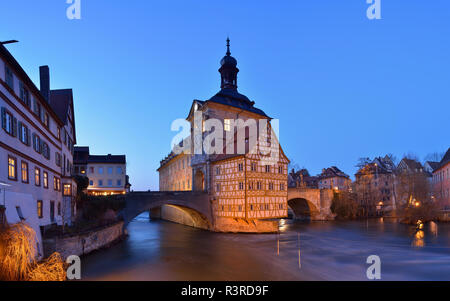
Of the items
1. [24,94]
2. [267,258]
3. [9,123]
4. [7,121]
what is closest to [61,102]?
[24,94]

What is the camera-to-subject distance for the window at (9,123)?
1234 centimetres

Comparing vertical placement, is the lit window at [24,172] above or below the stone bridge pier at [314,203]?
above

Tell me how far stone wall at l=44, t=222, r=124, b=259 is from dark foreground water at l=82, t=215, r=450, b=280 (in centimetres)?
67

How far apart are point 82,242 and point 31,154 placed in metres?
6.41

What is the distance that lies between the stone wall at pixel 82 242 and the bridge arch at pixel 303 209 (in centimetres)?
3217

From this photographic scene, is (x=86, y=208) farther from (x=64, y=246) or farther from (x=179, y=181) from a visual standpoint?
(x=179, y=181)

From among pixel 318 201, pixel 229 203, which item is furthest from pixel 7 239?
pixel 318 201

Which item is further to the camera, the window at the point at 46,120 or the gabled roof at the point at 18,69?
the window at the point at 46,120

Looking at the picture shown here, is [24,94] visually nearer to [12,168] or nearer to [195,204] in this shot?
[12,168]

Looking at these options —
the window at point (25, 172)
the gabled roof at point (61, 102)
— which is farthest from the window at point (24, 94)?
A: the gabled roof at point (61, 102)

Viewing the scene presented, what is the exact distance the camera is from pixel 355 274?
15.1 m

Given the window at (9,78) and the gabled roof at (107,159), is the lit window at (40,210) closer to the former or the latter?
the window at (9,78)
